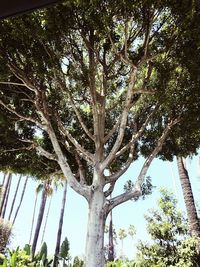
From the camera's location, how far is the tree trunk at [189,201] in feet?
38.4

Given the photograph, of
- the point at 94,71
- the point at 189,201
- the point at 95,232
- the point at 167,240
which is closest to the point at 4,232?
the point at 167,240

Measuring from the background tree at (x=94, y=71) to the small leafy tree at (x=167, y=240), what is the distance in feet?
11.8

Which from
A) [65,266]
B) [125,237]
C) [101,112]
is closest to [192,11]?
[101,112]

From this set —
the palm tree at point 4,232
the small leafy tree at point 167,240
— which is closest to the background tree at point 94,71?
the small leafy tree at point 167,240

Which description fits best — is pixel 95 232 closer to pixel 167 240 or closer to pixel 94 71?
pixel 94 71

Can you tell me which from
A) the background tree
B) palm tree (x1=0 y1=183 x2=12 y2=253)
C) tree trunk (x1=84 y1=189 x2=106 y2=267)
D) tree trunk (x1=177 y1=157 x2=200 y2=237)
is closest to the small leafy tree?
tree trunk (x1=177 y1=157 x2=200 y2=237)

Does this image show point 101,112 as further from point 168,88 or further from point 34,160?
point 34,160

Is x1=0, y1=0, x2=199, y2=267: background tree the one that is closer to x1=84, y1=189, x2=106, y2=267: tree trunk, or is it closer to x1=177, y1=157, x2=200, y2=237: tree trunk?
x1=84, y1=189, x2=106, y2=267: tree trunk

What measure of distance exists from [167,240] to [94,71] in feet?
22.8

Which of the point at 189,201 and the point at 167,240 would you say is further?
the point at 189,201

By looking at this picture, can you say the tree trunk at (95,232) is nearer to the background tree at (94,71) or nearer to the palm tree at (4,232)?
the background tree at (94,71)

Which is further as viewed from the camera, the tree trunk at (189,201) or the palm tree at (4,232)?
the palm tree at (4,232)

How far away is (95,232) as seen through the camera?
7.62 m

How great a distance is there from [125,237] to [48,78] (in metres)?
35.2
